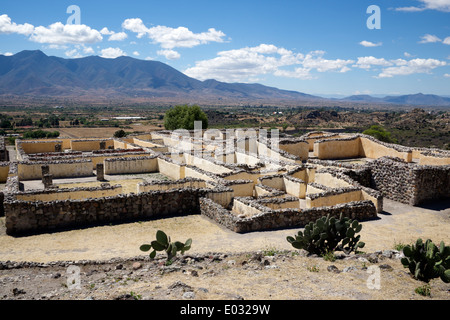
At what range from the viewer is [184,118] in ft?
164

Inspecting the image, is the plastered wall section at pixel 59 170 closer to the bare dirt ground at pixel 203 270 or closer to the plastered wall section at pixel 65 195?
the plastered wall section at pixel 65 195

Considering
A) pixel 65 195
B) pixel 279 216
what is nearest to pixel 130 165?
pixel 65 195

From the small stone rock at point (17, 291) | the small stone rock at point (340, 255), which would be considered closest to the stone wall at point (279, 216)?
the small stone rock at point (340, 255)

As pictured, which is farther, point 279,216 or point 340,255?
point 279,216

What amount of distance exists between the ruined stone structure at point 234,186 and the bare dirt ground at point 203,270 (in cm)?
99

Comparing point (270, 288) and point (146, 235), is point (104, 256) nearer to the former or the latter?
point (146, 235)

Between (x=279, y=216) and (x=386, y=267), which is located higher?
(x=386, y=267)

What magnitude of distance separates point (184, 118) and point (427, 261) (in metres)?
43.9

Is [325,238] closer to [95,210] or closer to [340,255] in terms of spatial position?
[340,255]

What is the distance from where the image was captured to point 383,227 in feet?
46.6

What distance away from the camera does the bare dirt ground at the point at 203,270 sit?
7195 millimetres
